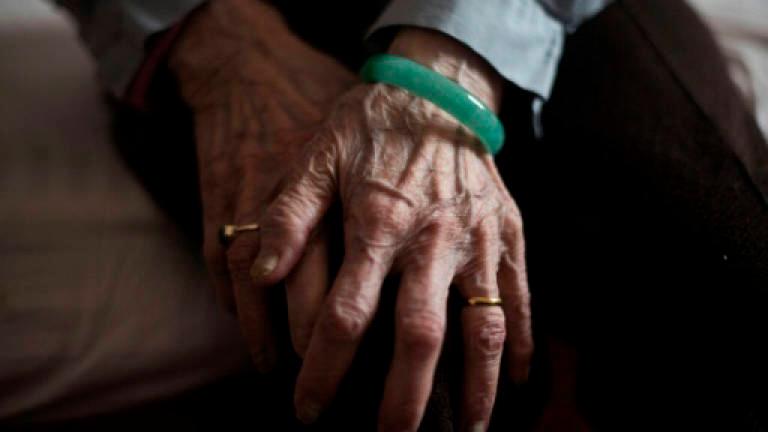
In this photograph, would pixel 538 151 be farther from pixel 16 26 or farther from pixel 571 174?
pixel 16 26

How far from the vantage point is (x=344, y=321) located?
0.43 meters

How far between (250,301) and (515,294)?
8.4 inches

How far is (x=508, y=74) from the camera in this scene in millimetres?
578

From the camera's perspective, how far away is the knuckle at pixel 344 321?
0.43m

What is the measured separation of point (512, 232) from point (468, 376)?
0.41ft

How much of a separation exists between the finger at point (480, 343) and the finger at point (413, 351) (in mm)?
29

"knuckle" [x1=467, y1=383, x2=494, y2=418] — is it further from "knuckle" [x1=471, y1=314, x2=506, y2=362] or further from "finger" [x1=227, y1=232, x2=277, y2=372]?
"finger" [x1=227, y1=232, x2=277, y2=372]

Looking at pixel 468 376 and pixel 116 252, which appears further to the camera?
pixel 116 252

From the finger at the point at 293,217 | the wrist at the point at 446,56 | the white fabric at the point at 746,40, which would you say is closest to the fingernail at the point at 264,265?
the finger at the point at 293,217

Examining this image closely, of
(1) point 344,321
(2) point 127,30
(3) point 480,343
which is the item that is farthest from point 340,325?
(2) point 127,30

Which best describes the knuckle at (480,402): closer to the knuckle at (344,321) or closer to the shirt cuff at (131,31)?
the knuckle at (344,321)

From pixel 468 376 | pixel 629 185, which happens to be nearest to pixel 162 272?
pixel 468 376

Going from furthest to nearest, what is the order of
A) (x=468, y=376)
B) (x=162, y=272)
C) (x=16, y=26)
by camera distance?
(x=16, y=26), (x=162, y=272), (x=468, y=376)

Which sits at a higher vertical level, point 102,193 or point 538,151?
point 538,151
